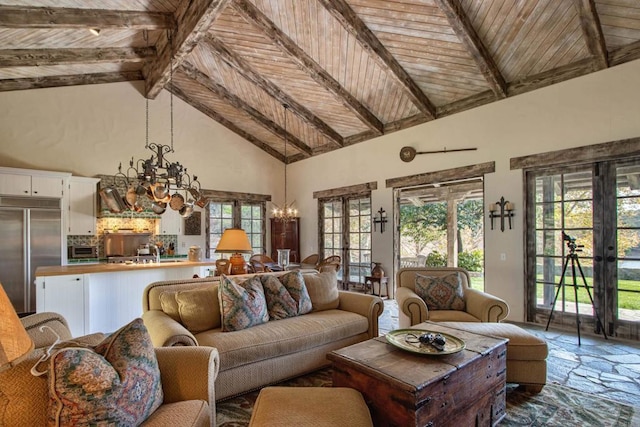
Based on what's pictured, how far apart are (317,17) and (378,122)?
254 cm

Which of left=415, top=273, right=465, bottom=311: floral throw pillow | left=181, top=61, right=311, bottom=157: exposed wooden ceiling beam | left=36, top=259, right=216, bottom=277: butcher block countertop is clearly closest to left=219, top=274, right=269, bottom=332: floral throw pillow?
left=415, top=273, right=465, bottom=311: floral throw pillow

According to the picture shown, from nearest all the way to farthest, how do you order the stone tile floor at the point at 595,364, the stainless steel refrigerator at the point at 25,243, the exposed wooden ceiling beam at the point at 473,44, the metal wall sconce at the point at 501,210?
the stone tile floor at the point at 595,364, the exposed wooden ceiling beam at the point at 473,44, the metal wall sconce at the point at 501,210, the stainless steel refrigerator at the point at 25,243

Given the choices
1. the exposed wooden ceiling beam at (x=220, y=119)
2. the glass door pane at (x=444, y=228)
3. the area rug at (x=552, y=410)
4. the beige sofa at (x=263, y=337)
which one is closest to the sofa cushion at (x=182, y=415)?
the beige sofa at (x=263, y=337)

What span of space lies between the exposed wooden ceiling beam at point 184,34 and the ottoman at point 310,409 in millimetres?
4358

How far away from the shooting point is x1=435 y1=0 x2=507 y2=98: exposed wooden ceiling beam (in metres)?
3.80

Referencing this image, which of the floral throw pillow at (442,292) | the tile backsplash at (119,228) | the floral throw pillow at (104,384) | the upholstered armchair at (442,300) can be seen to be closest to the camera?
the floral throw pillow at (104,384)

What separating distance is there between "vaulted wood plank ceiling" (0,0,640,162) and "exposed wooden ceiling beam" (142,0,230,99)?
0.02 meters

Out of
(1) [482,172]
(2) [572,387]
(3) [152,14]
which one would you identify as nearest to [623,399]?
(2) [572,387]

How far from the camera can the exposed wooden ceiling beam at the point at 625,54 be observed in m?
3.77

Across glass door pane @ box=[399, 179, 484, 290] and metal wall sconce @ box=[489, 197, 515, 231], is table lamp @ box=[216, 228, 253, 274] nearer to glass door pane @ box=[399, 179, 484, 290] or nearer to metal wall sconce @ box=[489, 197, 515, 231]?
metal wall sconce @ box=[489, 197, 515, 231]

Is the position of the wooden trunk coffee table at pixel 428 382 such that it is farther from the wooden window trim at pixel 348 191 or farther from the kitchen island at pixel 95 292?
the wooden window trim at pixel 348 191

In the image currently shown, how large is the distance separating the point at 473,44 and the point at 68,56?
19.8ft

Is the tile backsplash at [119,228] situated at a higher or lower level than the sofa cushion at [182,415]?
higher

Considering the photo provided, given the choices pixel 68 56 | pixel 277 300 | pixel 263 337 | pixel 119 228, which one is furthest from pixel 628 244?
pixel 68 56
